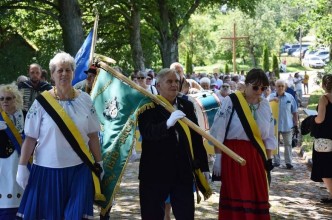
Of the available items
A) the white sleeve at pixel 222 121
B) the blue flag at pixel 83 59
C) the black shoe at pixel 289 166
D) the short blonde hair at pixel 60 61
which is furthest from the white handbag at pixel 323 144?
the short blonde hair at pixel 60 61

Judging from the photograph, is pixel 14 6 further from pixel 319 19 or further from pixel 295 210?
pixel 295 210

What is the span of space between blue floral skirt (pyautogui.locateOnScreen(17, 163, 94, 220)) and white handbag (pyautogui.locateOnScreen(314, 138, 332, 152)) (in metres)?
4.30

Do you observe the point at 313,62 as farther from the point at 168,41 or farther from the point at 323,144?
the point at 323,144

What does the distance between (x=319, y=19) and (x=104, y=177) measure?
1601 cm

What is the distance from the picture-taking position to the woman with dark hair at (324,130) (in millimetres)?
8164

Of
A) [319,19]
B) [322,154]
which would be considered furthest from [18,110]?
[319,19]

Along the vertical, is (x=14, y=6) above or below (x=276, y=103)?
above

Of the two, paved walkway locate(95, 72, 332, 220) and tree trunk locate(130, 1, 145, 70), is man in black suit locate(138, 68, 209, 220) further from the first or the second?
tree trunk locate(130, 1, 145, 70)

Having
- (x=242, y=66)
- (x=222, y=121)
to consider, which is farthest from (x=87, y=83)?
(x=242, y=66)

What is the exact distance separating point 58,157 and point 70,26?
570 inches

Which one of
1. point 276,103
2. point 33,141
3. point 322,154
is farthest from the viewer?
point 276,103

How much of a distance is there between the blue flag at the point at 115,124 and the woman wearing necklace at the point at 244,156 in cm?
91

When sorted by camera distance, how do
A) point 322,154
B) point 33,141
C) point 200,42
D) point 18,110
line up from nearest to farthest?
point 33,141
point 18,110
point 322,154
point 200,42

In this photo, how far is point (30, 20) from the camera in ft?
86.8
